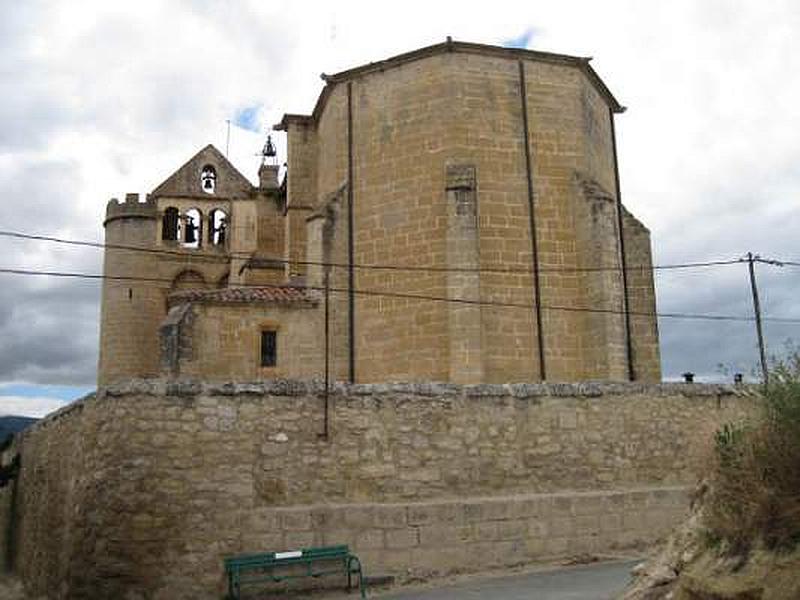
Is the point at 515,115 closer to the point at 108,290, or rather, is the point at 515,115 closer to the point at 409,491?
the point at 409,491

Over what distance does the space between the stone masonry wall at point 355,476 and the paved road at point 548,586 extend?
0.64m

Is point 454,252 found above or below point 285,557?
above

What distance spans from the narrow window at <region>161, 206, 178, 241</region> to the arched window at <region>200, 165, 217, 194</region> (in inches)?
63.0

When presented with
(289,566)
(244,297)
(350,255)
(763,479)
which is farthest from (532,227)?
(763,479)

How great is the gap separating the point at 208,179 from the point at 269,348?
47.1 feet

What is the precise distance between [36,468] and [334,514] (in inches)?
247

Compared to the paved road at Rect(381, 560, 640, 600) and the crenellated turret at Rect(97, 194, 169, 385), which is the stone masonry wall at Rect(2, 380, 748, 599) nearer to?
the paved road at Rect(381, 560, 640, 600)

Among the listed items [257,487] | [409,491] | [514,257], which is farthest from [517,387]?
[514,257]

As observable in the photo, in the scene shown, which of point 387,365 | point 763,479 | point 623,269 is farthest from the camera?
point 623,269

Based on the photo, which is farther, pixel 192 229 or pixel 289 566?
pixel 192 229

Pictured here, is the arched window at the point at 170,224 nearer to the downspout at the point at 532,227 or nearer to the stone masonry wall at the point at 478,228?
the stone masonry wall at the point at 478,228

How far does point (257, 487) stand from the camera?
10008mm

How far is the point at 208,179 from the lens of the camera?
30.1 m

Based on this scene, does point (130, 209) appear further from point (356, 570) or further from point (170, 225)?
point (356, 570)
